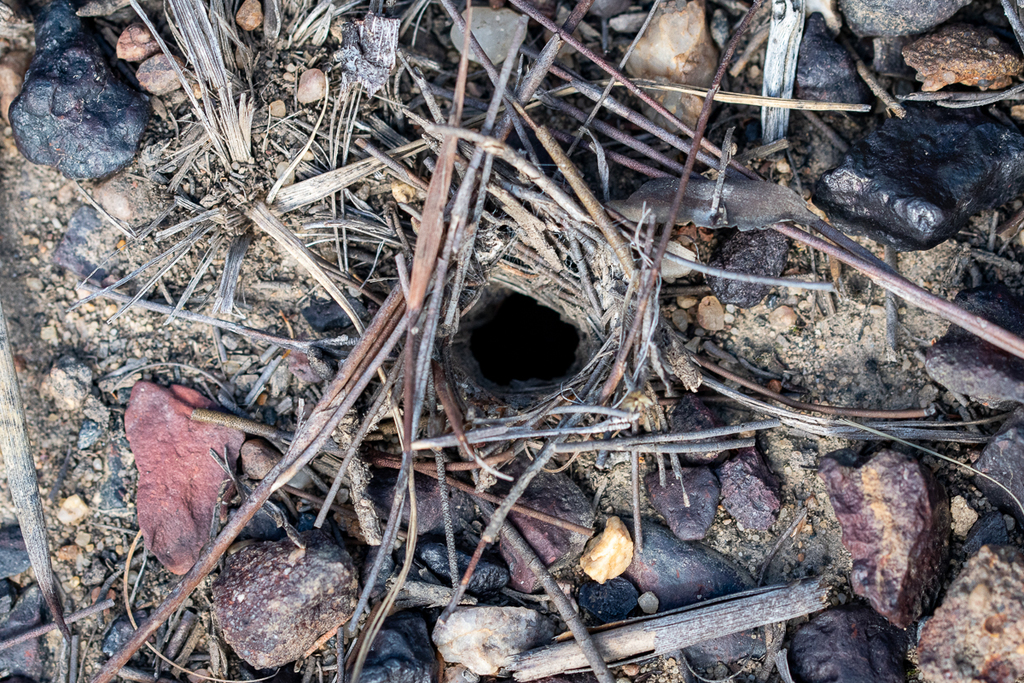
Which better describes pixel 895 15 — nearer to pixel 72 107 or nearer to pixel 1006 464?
pixel 1006 464

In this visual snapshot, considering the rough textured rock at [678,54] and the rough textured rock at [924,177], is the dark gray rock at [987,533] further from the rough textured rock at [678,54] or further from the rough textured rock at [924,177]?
the rough textured rock at [678,54]

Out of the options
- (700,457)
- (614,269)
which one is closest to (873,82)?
(614,269)

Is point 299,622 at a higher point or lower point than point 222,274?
lower

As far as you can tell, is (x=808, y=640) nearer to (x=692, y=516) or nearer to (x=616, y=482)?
(x=692, y=516)

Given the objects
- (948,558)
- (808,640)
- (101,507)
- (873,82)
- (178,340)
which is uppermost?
(873,82)

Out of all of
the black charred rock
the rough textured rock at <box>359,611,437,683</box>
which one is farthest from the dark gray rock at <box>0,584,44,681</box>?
the black charred rock

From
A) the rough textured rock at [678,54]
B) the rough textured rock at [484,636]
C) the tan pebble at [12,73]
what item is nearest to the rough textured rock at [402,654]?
the rough textured rock at [484,636]

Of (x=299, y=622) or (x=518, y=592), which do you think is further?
(x=518, y=592)
